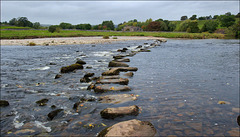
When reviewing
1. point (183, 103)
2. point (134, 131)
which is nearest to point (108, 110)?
point (134, 131)

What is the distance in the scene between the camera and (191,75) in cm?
1541

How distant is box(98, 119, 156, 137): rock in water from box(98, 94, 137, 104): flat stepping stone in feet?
9.78

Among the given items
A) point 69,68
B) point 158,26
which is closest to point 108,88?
point 69,68

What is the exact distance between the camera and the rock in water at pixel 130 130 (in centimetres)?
585

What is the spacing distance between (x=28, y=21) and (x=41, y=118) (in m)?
188

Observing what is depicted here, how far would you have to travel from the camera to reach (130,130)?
602 centimetres

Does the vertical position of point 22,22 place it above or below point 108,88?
above

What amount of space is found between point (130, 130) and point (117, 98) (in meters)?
3.87

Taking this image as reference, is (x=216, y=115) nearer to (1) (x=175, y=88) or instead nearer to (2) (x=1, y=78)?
(1) (x=175, y=88)

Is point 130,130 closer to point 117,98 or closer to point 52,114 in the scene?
point 52,114

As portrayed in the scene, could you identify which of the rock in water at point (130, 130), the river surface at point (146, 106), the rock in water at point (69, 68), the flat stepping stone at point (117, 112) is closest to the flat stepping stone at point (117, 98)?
the river surface at point (146, 106)

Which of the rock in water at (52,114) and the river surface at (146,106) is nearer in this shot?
the river surface at (146,106)

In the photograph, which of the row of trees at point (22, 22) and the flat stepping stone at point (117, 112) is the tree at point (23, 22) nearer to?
the row of trees at point (22, 22)

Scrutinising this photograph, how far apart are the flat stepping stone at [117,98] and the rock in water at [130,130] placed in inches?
117
